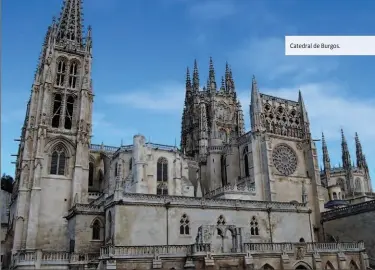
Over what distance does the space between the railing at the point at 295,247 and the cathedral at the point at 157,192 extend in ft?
0.29

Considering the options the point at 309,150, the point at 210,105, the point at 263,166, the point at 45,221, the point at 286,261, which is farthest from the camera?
the point at 210,105

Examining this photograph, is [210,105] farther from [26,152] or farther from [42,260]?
[42,260]

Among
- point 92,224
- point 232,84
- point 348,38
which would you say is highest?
point 232,84

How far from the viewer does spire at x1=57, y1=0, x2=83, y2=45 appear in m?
51.5

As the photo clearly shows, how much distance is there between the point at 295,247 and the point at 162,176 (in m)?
20.9

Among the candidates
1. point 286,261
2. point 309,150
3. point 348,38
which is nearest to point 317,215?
point 309,150

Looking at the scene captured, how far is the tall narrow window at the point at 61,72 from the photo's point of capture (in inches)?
1874

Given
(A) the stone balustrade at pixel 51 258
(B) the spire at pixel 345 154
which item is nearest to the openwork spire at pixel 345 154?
(B) the spire at pixel 345 154

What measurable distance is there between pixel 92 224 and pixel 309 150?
104 feet

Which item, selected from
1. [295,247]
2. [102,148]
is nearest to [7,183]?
[102,148]

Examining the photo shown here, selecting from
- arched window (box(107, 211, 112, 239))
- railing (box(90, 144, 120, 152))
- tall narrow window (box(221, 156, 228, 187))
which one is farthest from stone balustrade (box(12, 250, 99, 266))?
tall narrow window (box(221, 156, 228, 187))

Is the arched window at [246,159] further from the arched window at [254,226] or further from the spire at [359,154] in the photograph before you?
the spire at [359,154]

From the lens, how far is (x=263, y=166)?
45.6 meters

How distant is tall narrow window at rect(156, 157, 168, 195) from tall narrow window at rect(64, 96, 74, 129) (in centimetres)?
1220
